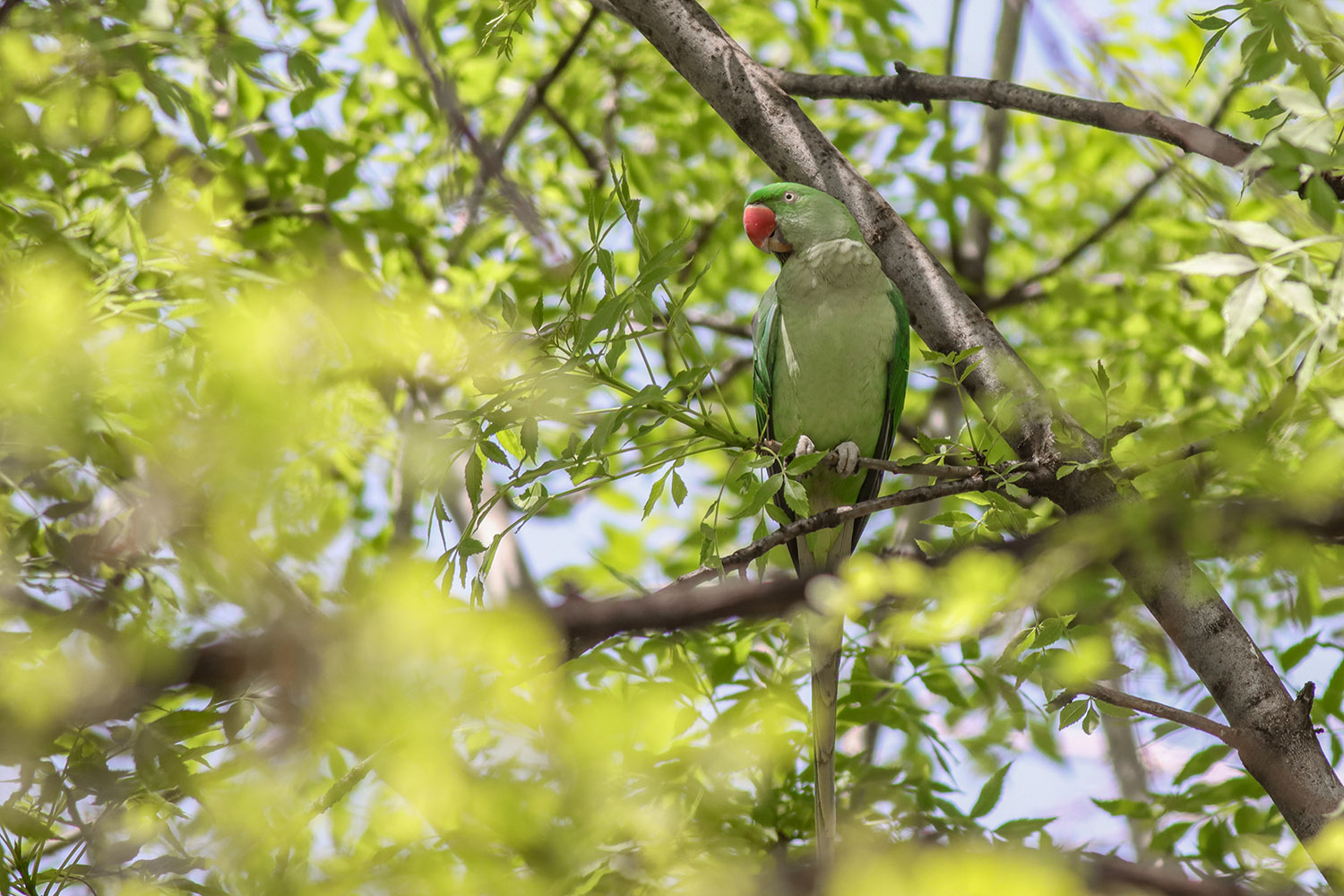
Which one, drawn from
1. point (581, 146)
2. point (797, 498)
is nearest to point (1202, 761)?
point (797, 498)

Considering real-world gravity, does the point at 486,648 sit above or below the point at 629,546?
below

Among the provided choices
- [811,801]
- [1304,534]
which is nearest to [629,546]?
[811,801]

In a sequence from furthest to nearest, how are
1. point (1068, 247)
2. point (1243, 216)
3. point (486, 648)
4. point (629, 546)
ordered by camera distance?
point (1068, 247), point (1243, 216), point (629, 546), point (486, 648)

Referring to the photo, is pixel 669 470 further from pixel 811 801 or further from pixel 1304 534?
pixel 1304 534

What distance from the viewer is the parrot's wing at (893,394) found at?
2891 millimetres

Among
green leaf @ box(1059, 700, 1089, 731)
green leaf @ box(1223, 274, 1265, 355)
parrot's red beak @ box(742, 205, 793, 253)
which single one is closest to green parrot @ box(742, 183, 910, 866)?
parrot's red beak @ box(742, 205, 793, 253)

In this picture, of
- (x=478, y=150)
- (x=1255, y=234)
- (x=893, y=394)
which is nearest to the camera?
(x=1255, y=234)

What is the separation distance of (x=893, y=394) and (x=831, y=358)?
25cm

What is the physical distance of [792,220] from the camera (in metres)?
3.07

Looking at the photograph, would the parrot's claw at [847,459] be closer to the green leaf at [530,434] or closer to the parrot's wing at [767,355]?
the parrot's wing at [767,355]

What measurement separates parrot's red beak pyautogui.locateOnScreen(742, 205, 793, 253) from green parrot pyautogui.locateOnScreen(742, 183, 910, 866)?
132mm

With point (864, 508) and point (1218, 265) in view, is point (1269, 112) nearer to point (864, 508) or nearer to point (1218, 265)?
point (1218, 265)

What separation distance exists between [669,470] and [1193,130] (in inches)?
42.4

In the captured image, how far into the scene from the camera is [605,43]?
3.79 metres
